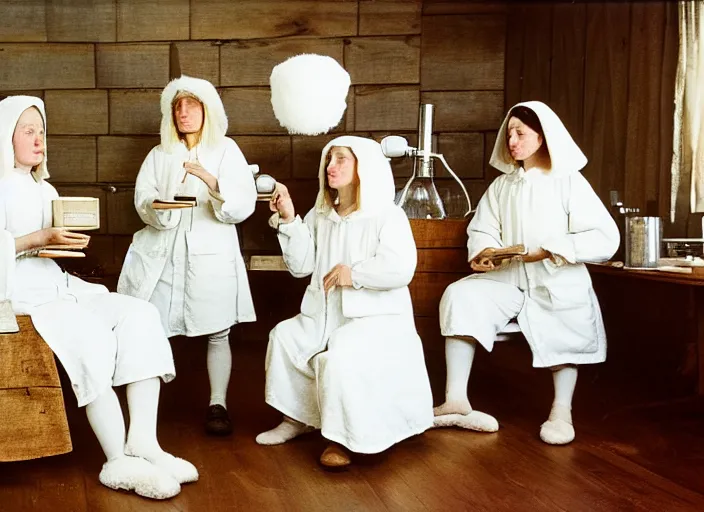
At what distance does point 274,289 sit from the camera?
14.7 ft

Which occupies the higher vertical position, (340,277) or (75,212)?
(75,212)

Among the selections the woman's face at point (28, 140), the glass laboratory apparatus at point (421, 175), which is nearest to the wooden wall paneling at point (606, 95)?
the glass laboratory apparatus at point (421, 175)

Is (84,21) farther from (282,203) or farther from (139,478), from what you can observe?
(139,478)

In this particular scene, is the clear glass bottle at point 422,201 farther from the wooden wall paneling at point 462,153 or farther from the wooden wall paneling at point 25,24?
the wooden wall paneling at point 25,24

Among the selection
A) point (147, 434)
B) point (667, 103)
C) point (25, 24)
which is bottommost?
point (147, 434)

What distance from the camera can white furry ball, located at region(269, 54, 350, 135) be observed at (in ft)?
12.2

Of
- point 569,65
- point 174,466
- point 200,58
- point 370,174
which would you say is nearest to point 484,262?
point 370,174

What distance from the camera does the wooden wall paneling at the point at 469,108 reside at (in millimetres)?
4273

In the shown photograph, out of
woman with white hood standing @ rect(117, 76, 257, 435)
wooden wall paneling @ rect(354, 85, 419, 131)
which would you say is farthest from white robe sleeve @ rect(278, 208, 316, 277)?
wooden wall paneling @ rect(354, 85, 419, 131)

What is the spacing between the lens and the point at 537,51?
4.32 m

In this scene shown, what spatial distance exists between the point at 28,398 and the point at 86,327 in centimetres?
28

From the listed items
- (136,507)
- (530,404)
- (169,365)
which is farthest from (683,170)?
(136,507)

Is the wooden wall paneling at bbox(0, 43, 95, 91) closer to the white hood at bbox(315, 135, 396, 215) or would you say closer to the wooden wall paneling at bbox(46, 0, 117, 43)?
the wooden wall paneling at bbox(46, 0, 117, 43)

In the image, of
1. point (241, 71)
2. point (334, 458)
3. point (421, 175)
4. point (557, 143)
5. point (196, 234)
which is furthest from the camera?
point (241, 71)
